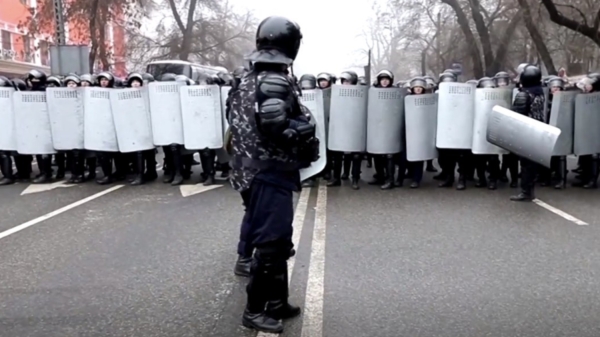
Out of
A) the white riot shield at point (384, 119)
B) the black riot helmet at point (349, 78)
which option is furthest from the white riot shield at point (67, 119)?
the white riot shield at point (384, 119)

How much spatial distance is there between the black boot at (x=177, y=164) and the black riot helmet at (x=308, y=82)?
2.19 meters

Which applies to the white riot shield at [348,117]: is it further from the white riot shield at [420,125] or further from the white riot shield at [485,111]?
the white riot shield at [485,111]

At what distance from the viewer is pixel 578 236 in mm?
6375

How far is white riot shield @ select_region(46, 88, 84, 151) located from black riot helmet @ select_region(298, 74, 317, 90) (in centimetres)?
355

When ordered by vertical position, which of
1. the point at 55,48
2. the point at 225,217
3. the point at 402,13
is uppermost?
the point at 402,13

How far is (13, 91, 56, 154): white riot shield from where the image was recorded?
991 cm

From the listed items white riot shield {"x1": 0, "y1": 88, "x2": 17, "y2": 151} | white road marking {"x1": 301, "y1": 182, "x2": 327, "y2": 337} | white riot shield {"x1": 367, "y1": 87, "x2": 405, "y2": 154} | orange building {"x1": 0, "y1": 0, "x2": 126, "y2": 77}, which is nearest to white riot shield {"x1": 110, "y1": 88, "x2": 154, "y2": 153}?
white riot shield {"x1": 0, "y1": 88, "x2": 17, "y2": 151}

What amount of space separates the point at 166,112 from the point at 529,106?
534 cm

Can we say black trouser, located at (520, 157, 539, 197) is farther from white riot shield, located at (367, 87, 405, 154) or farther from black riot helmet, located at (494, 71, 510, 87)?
white riot shield, located at (367, 87, 405, 154)

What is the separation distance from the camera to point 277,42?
3891 mm

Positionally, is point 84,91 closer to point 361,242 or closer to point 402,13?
point 361,242

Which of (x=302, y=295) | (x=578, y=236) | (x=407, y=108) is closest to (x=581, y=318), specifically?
(x=302, y=295)

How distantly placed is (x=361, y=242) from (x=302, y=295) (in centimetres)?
166

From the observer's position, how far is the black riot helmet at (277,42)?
387 cm
